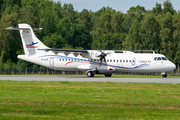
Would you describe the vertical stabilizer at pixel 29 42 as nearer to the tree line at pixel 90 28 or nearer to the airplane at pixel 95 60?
the airplane at pixel 95 60

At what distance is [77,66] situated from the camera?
1549 inches

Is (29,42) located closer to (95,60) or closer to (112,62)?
(95,60)

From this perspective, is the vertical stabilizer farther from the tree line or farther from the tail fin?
the tree line

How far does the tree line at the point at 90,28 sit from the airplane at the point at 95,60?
336 inches

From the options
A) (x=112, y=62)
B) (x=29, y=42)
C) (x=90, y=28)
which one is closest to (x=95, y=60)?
(x=112, y=62)

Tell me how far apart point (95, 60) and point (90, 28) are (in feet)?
274

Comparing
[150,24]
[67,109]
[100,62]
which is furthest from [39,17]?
[67,109]

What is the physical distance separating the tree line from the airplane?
8.54 m

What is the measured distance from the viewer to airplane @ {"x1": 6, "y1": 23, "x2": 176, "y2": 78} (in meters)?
35.6

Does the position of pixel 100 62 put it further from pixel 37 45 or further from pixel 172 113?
pixel 172 113

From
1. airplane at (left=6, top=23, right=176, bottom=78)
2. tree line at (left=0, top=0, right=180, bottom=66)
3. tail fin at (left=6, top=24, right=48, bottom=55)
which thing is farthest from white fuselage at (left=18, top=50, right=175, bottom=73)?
tree line at (left=0, top=0, right=180, bottom=66)

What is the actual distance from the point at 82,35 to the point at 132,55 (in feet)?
196

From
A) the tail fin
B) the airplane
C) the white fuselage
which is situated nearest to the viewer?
the white fuselage

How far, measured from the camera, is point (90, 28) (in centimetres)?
12081
